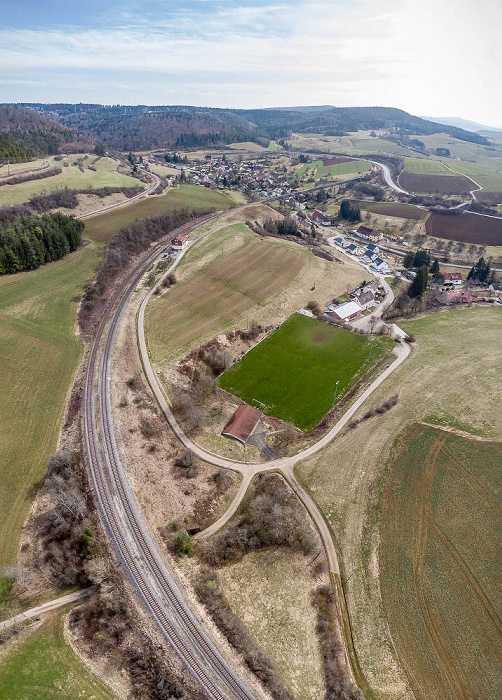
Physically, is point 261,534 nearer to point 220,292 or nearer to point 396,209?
point 220,292

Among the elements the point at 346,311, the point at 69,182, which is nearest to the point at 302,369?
the point at 346,311

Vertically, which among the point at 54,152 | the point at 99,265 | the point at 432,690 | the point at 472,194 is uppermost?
the point at 54,152

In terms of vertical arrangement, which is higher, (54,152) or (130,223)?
A: (54,152)

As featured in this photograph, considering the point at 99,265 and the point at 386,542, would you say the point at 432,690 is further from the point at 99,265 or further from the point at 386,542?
the point at 99,265

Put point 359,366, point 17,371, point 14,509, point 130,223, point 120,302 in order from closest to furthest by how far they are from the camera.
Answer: point 14,509, point 17,371, point 359,366, point 120,302, point 130,223

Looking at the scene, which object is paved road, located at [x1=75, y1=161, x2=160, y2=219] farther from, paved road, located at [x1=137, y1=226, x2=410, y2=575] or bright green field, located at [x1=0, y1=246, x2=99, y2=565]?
paved road, located at [x1=137, y1=226, x2=410, y2=575]

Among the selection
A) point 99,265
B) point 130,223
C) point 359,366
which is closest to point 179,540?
point 359,366
